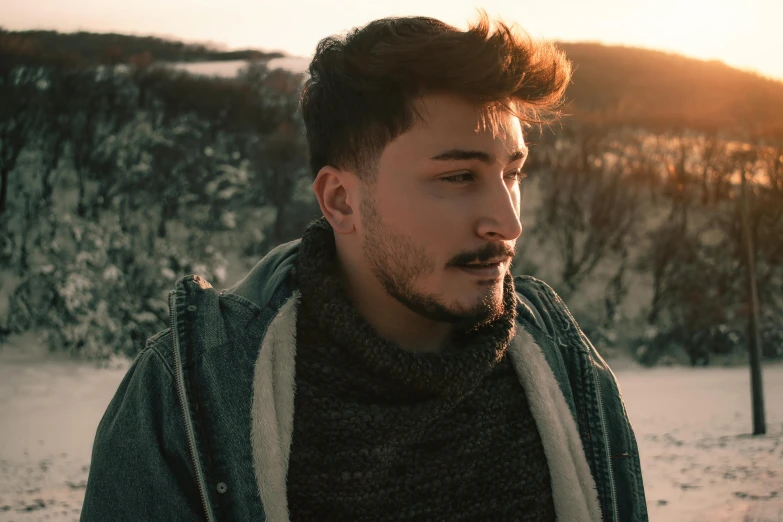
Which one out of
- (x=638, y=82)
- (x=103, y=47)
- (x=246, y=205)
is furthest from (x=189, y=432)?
(x=638, y=82)

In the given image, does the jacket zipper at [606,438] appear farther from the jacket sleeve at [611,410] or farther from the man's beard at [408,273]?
the man's beard at [408,273]

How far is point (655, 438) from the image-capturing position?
953cm

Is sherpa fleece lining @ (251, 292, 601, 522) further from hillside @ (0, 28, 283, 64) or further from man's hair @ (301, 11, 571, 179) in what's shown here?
hillside @ (0, 28, 283, 64)

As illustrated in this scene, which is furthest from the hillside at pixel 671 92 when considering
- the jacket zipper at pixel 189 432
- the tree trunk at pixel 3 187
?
the jacket zipper at pixel 189 432

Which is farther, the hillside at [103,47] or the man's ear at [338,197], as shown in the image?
the hillside at [103,47]

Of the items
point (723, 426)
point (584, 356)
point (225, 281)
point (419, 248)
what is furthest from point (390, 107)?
point (225, 281)

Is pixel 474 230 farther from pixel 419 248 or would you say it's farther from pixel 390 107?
pixel 390 107

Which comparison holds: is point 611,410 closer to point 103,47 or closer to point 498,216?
point 498,216

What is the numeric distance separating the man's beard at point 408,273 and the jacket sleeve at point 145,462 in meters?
0.58

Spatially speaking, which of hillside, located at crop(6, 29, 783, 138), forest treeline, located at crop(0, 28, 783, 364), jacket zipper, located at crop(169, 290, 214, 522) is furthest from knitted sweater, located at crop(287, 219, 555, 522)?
forest treeline, located at crop(0, 28, 783, 364)

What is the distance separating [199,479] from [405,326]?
68cm

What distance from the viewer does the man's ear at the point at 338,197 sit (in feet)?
6.38

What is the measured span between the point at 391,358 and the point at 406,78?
69cm

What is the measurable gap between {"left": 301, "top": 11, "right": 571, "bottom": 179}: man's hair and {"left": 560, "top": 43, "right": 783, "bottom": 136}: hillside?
9625 mm
